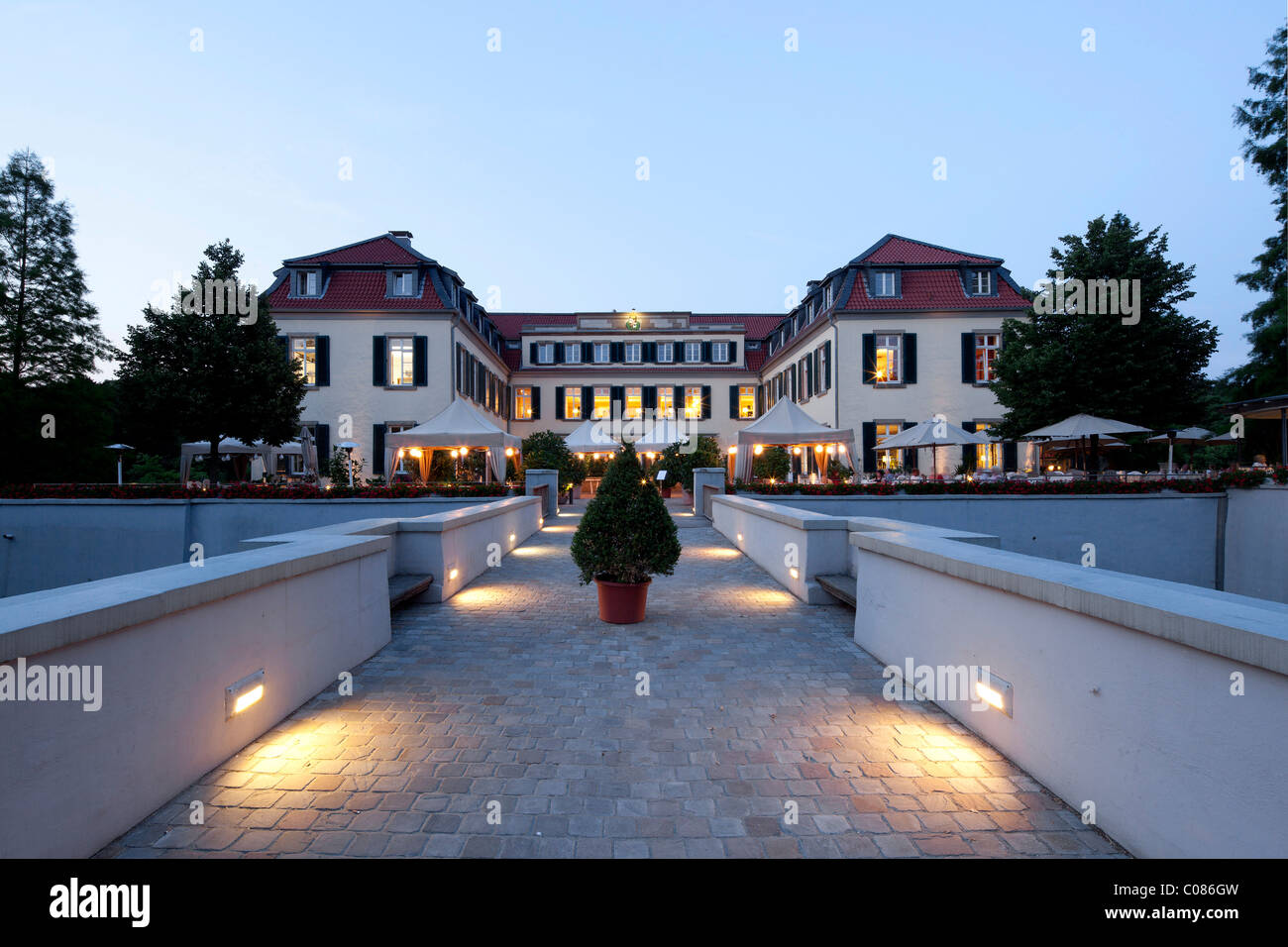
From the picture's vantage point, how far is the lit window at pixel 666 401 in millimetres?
33184

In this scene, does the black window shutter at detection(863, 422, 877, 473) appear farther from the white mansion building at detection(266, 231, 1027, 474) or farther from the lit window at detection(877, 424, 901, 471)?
the lit window at detection(877, 424, 901, 471)

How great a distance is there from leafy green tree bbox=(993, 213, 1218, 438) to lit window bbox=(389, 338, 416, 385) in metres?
22.1

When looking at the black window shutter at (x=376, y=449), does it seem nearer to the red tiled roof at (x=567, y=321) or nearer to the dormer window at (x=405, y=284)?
the dormer window at (x=405, y=284)

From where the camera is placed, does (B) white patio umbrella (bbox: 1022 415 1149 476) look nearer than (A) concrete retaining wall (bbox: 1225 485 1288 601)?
No

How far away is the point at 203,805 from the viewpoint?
2.82 m

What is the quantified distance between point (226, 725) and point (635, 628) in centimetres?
374

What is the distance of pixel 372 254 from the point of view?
25484 millimetres

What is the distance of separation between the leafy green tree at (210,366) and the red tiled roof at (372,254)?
704cm

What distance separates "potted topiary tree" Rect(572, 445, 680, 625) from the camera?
6.32 metres

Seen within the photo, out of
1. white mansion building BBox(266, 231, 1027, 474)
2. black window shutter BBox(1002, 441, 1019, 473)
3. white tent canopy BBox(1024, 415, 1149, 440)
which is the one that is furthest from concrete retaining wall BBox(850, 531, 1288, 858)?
black window shutter BBox(1002, 441, 1019, 473)

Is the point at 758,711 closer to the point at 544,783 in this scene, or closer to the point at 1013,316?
the point at 544,783

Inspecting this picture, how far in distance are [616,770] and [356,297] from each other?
83.1 feet

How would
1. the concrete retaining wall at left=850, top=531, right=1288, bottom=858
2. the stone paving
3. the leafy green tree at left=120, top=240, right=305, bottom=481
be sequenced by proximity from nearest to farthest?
the concrete retaining wall at left=850, top=531, right=1288, bottom=858, the stone paving, the leafy green tree at left=120, top=240, right=305, bottom=481
